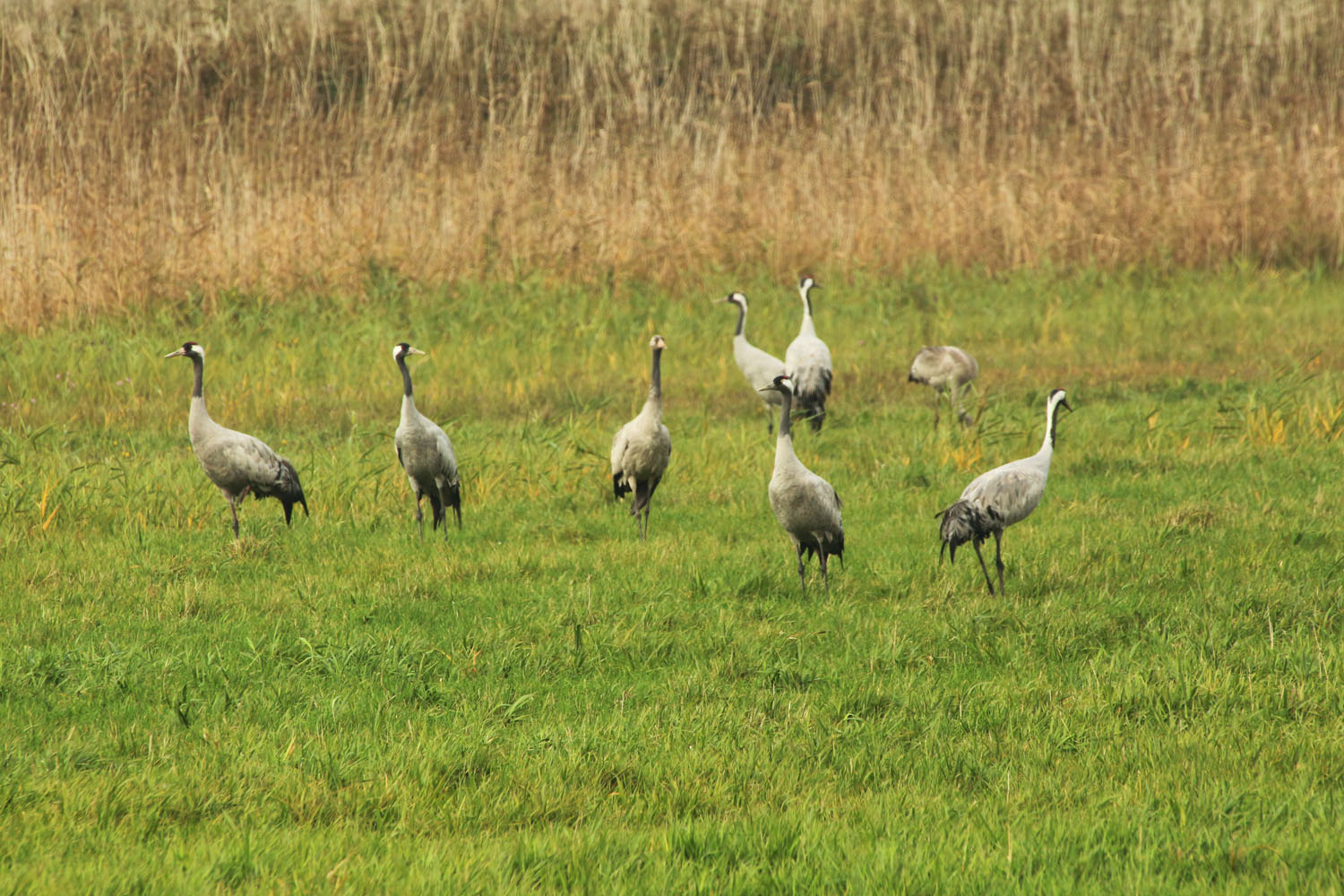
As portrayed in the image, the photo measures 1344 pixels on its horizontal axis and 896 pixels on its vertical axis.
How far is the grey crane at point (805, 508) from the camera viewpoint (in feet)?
22.1

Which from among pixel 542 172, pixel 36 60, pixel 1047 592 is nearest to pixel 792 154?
pixel 542 172

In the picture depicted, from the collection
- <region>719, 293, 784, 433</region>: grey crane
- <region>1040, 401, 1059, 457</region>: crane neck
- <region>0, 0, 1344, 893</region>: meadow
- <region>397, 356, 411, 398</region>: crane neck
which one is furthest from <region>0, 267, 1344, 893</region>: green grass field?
<region>397, 356, 411, 398</region>: crane neck

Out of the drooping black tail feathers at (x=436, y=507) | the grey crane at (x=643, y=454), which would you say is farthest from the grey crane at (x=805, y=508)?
the drooping black tail feathers at (x=436, y=507)

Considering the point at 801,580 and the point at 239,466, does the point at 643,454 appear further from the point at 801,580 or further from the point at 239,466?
the point at 239,466

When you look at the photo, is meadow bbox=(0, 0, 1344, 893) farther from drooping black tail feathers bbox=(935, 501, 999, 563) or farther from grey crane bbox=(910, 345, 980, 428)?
grey crane bbox=(910, 345, 980, 428)

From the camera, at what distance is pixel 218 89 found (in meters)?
14.9

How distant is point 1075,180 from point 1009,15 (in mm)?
3102

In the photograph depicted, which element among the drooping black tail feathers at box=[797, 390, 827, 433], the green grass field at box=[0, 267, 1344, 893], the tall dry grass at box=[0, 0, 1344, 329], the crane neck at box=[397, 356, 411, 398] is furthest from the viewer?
the tall dry grass at box=[0, 0, 1344, 329]

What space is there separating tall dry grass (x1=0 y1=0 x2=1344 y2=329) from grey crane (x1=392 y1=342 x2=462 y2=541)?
6.01 meters

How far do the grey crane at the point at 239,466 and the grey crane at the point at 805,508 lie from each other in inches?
119

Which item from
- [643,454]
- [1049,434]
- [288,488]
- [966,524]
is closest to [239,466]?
[288,488]

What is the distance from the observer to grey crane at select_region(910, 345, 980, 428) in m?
11.1

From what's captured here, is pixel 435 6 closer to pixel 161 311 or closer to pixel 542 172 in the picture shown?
pixel 542 172

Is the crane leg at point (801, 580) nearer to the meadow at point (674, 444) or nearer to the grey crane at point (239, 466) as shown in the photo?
the meadow at point (674, 444)
